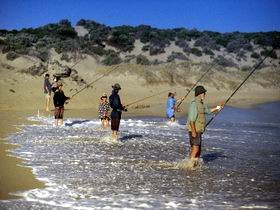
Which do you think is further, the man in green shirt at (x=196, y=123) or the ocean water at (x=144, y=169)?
the man in green shirt at (x=196, y=123)

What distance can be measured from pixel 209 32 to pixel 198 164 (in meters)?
69.6

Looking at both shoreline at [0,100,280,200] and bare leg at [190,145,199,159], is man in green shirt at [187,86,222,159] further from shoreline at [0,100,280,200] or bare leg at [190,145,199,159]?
shoreline at [0,100,280,200]

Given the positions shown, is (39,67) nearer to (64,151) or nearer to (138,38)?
(64,151)

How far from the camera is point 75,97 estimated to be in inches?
993

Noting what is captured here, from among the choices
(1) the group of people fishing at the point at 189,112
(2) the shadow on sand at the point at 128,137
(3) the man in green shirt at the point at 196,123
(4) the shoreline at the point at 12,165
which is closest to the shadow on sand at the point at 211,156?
(1) the group of people fishing at the point at 189,112

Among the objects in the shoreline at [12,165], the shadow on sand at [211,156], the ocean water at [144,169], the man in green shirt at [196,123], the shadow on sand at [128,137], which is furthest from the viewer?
the shadow on sand at [128,137]

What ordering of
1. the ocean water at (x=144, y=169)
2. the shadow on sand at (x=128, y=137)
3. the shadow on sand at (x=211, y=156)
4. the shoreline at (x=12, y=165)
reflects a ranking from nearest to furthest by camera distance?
the ocean water at (x=144, y=169) < the shoreline at (x=12, y=165) < the shadow on sand at (x=211, y=156) < the shadow on sand at (x=128, y=137)

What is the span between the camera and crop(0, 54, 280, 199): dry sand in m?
8.26

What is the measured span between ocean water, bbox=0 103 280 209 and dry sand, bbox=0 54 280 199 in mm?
399

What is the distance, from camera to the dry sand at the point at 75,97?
826cm

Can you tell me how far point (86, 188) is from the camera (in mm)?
7176

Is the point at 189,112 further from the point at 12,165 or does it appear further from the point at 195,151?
the point at 12,165

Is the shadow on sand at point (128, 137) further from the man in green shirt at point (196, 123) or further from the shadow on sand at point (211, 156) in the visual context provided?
the man in green shirt at point (196, 123)

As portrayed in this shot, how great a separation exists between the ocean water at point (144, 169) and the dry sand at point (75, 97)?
0.40 metres
